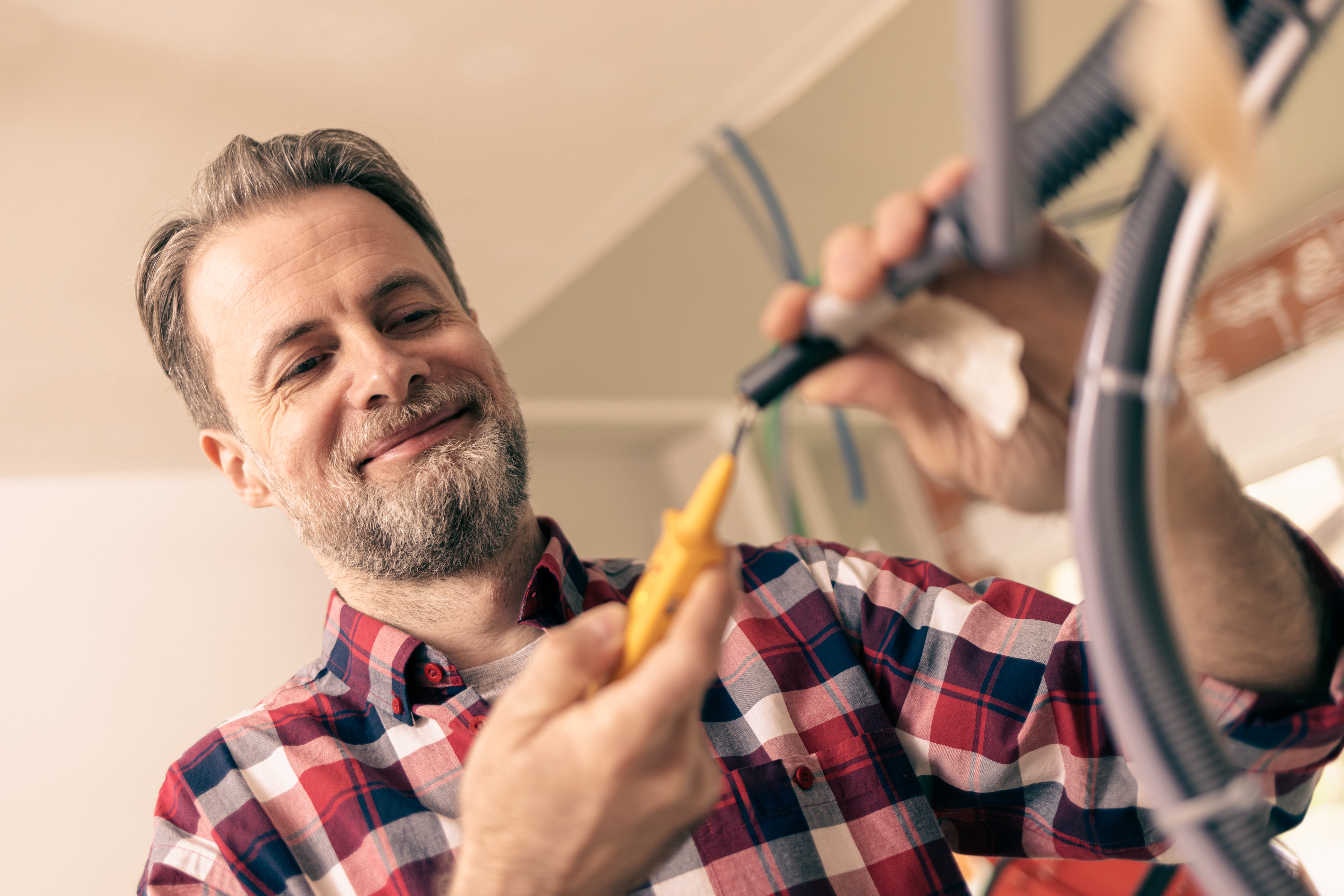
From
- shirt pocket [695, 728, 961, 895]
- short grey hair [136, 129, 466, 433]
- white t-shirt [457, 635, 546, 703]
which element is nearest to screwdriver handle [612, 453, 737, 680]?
shirt pocket [695, 728, 961, 895]

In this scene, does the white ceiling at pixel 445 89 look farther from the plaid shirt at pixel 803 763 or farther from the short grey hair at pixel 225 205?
the plaid shirt at pixel 803 763

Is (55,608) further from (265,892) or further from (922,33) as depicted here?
(922,33)

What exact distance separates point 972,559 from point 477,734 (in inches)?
140

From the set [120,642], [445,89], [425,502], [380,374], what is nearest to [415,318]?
[380,374]

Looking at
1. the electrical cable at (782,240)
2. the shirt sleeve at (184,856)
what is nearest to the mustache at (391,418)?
the shirt sleeve at (184,856)

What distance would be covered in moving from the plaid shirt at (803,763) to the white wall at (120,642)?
1465mm

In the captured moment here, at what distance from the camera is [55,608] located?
84.8 inches

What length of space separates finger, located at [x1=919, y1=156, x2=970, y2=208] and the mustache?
66 cm

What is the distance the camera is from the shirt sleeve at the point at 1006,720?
0.76m

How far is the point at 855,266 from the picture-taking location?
1.49 feet

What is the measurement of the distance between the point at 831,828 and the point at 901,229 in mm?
574

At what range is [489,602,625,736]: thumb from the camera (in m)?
0.49

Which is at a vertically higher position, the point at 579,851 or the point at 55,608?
the point at 55,608

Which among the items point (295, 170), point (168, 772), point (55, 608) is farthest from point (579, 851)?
point (55, 608)
